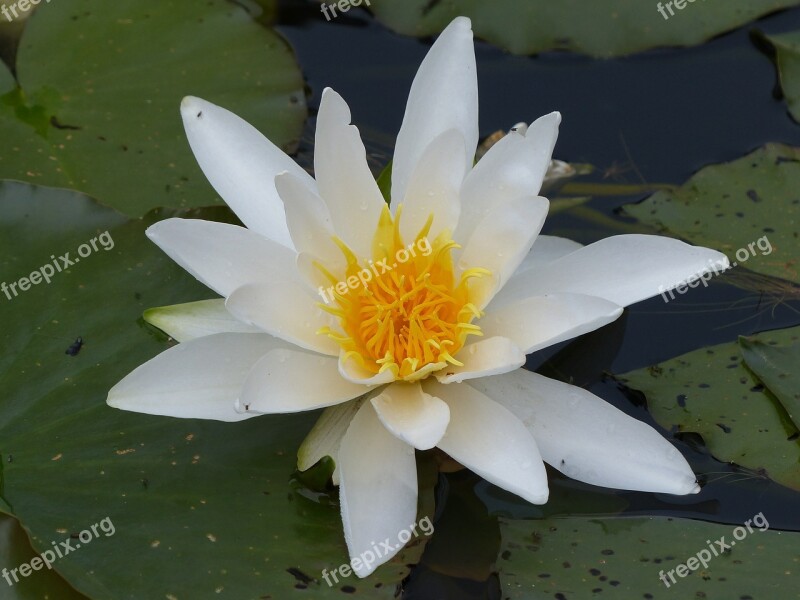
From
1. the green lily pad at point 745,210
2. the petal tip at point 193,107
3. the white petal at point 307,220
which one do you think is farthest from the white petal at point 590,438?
the petal tip at point 193,107

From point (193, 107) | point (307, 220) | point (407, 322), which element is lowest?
point (407, 322)

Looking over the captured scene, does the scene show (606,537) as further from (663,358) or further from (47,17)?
(47,17)

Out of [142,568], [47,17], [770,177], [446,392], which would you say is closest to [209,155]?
[446,392]

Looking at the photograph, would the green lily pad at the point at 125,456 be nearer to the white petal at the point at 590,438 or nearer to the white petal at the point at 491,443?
the white petal at the point at 491,443

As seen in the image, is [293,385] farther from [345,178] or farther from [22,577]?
[22,577]

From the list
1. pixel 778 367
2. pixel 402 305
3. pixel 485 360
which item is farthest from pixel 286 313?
pixel 778 367
